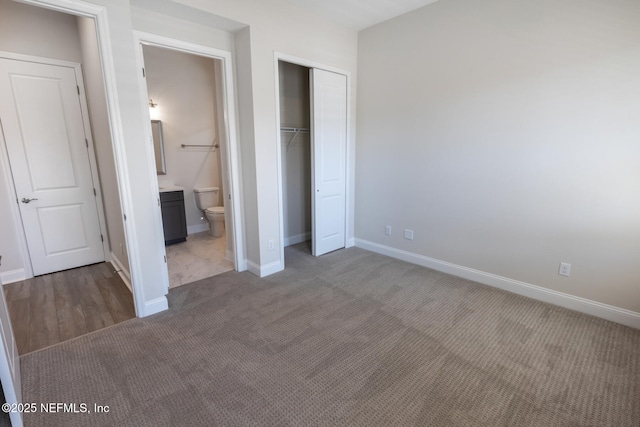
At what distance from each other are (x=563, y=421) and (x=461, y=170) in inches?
89.4

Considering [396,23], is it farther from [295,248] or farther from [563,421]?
[563,421]

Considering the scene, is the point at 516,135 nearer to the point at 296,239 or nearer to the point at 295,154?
the point at 295,154

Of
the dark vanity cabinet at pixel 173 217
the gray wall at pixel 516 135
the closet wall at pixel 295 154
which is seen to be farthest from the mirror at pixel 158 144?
the gray wall at pixel 516 135

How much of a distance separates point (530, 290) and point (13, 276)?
217 inches

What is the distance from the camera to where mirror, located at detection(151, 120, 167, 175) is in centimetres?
462

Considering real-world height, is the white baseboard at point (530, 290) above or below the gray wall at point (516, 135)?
below

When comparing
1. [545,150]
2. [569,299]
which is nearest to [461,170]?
[545,150]

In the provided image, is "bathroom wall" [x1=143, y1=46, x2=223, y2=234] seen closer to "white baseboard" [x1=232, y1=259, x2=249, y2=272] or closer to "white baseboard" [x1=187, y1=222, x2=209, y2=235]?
"white baseboard" [x1=187, y1=222, x2=209, y2=235]

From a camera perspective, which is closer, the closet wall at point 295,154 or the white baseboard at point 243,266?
the white baseboard at point 243,266

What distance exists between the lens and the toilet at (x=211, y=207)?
4887 millimetres

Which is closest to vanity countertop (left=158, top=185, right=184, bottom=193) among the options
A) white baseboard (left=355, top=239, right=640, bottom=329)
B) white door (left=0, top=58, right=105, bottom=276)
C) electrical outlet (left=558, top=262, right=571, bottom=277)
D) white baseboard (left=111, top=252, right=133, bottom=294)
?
white door (left=0, top=58, right=105, bottom=276)

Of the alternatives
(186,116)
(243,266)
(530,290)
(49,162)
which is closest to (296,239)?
(243,266)

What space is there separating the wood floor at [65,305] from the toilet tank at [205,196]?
180 centimetres

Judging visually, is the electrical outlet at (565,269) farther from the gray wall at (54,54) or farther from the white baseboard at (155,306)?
the gray wall at (54,54)
